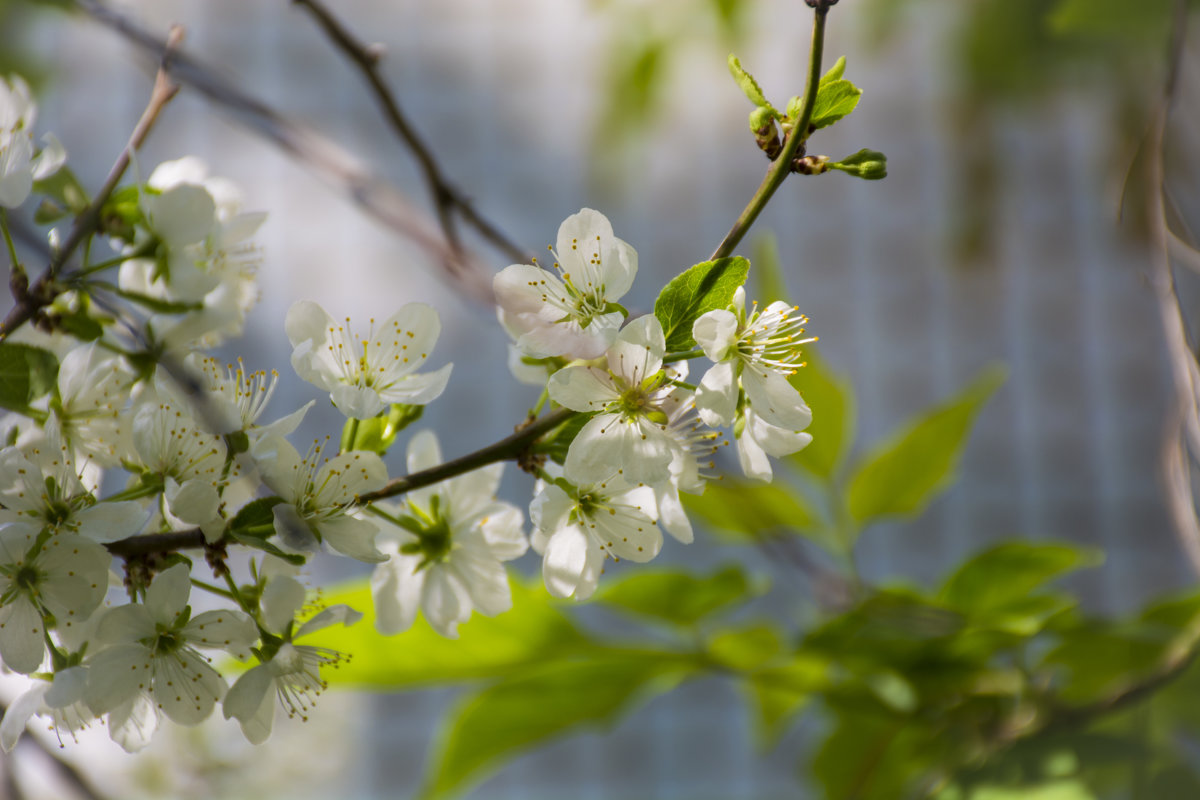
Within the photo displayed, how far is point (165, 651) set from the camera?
18 centimetres

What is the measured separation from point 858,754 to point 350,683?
16cm

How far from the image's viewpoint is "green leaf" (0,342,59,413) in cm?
18

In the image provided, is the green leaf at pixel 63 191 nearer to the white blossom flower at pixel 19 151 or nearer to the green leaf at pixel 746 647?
the white blossom flower at pixel 19 151

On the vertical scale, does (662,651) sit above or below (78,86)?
below

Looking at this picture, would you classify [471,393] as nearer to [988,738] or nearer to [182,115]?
[182,115]

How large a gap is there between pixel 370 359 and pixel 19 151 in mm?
79

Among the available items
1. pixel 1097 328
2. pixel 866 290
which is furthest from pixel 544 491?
pixel 1097 328

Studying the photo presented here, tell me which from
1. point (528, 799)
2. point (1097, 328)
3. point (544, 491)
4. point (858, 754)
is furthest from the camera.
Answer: point (1097, 328)

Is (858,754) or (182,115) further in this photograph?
(182,115)

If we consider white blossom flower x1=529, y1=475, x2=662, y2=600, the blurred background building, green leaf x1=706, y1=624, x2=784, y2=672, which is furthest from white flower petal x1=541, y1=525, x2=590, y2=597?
the blurred background building

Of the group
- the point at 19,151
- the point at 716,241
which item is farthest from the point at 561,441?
the point at 716,241

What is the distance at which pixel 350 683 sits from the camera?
0.85 feet

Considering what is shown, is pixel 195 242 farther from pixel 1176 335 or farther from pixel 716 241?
pixel 716 241

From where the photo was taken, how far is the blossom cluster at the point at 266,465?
17 centimetres
